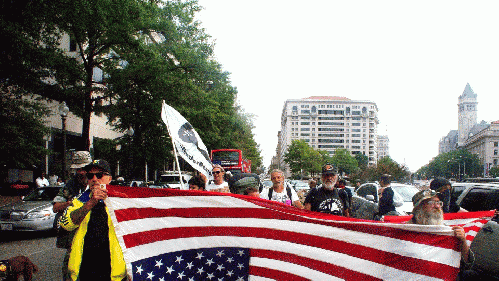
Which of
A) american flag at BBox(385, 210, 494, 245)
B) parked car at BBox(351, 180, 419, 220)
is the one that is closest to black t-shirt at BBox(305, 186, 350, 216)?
american flag at BBox(385, 210, 494, 245)

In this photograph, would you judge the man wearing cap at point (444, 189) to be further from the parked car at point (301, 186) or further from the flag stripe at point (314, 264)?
the parked car at point (301, 186)

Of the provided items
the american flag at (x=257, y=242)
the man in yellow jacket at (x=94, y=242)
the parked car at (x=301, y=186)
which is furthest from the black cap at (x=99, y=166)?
the parked car at (x=301, y=186)

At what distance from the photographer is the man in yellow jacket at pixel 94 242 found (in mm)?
3104

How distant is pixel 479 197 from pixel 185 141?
18.1 feet

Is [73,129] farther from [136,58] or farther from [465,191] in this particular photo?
[465,191]

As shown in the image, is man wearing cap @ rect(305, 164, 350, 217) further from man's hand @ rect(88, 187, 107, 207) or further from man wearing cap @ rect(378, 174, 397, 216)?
man wearing cap @ rect(378, 174, 397, 216)

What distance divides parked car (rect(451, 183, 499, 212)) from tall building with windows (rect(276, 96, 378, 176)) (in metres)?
174

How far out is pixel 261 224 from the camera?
3752mm

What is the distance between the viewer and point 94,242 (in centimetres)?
315

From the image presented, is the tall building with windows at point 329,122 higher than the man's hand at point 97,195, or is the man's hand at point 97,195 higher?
the tall building with windows at point 329,122

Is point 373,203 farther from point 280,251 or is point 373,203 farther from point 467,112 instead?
point 467,112

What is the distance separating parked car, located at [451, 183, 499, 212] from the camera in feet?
23.2

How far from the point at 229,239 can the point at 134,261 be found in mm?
890

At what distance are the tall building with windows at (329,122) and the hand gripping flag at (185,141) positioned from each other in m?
175
